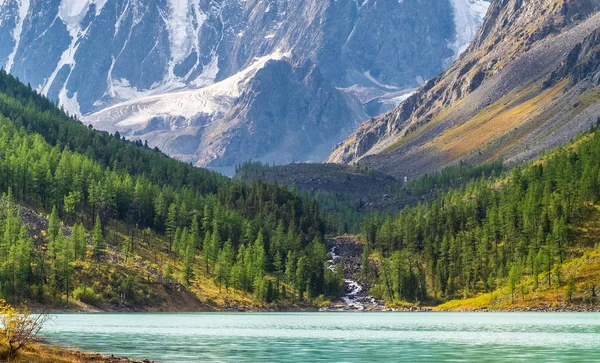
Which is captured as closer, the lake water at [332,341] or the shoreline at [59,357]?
the shoreline at [59,357]

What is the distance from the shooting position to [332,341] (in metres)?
116

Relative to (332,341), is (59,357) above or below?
below

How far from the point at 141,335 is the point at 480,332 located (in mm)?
47657

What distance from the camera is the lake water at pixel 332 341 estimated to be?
93125 mm

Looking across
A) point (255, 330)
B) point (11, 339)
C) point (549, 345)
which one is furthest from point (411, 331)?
point (11, 339)

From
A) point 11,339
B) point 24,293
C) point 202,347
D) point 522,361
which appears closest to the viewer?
point 11,339

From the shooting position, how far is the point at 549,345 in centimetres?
10569

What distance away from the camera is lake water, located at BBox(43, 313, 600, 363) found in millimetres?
→ 93125

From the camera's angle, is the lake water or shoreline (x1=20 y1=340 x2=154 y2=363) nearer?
shoreline (x1=20 y1=340 x2=154 y2=363)

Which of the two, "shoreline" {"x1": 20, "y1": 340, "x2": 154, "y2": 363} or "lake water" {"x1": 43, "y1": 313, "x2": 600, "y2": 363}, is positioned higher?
"lake water" {"x1": 43, "y1": 313, "x2": 600, "y2": 363}

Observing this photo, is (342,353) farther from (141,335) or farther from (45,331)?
(45,331)

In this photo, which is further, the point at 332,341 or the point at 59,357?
the point at 332,341

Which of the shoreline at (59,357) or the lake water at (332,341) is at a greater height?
the lake water at (332,341)

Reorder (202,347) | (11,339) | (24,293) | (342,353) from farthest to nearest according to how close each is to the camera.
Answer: (24,293)
(202,347)
(342,353)
(11,339)
